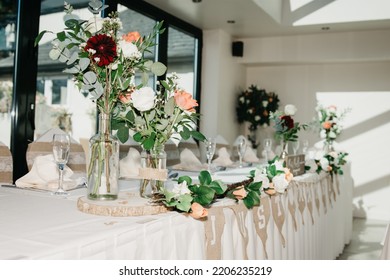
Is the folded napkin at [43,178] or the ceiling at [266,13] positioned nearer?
the folded napkin at [43,178]

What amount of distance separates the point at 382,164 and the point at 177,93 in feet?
16.4

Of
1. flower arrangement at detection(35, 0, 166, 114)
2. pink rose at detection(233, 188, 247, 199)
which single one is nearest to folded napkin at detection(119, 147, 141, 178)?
pink rose at detection(233, 188, 247, 199)

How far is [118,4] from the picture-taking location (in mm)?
4145

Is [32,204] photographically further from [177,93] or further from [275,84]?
[275,84]

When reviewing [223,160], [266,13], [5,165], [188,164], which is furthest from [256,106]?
[5,165]

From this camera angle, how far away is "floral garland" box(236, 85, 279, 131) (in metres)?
5.89

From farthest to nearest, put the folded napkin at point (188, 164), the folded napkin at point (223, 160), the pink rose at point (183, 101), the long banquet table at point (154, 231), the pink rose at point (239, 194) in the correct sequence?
the folded napkin at point (223, 160) → the folded napkin at point (188, 164) → the pink rose at point (239, 194) → the pink rose at point (183, 101) → the long banquet table at point (154, 231)

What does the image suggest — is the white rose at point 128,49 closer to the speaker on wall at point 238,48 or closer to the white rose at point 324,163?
the white rose at point 324,163

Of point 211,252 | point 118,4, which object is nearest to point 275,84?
point 118,4

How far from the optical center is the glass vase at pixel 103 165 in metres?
1.21

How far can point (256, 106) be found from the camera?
5887 mm

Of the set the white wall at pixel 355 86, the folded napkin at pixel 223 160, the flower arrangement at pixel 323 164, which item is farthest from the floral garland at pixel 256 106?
the folded napkin at pixel 223 160

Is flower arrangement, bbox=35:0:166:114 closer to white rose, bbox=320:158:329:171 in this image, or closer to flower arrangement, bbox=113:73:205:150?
flower arrangement, bbox=113:73:205:150

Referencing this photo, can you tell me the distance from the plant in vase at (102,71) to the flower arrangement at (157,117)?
52mm
